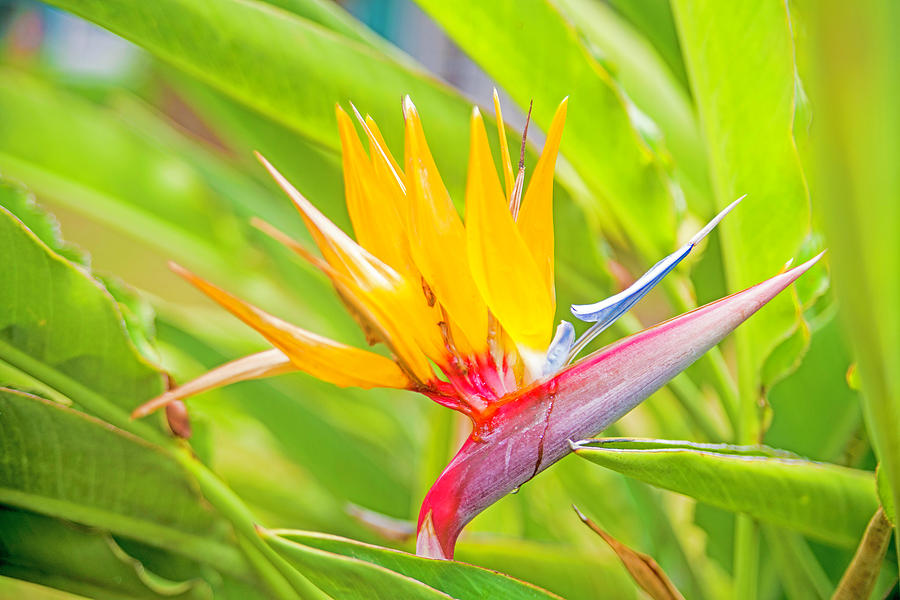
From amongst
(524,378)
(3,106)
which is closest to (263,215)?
(3,106)

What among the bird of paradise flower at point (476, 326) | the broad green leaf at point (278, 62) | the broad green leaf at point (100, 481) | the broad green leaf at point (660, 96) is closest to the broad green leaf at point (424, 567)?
the bird of paradise flower at point (476, 326)

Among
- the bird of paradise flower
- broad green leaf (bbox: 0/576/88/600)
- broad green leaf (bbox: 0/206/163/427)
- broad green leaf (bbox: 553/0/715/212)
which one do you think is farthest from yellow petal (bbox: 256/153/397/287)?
broad green leaf (bbox: 553/0/715/212)

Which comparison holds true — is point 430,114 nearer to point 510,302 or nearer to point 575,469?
point 510,302

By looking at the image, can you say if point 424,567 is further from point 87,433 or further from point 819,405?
point 819,405

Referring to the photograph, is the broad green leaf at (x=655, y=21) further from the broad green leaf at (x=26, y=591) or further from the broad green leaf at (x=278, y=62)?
the broad green leaf at (x=26, y=591)

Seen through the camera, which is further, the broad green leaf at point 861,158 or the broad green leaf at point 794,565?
the broad green leaf at point 794,565

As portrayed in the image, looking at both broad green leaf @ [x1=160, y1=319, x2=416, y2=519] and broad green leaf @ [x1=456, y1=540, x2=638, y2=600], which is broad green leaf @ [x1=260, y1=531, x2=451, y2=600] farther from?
broad green leaf @ [x1=160, y1=319, x2=416, y2=519]
